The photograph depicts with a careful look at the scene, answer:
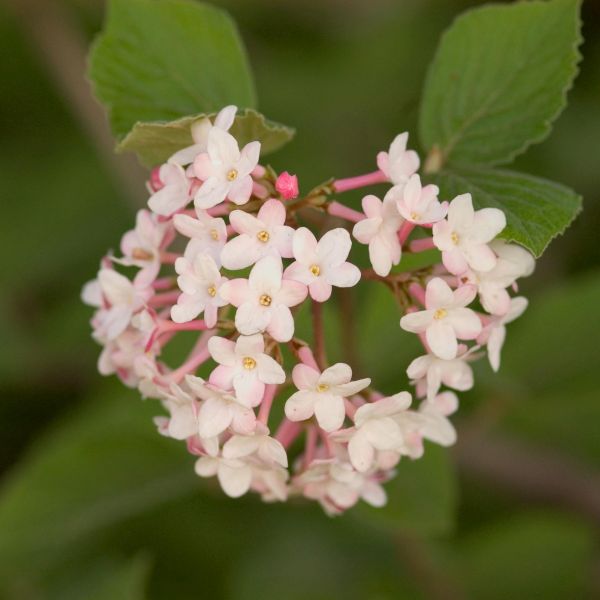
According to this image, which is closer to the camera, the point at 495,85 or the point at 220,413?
the point at 220,413

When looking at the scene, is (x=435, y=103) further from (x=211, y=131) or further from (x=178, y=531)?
(x=178, y=531)

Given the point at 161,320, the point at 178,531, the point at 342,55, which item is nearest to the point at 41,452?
the point at 178,531

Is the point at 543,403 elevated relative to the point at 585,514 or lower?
elevated

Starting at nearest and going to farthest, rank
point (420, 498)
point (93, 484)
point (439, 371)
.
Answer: point (439, 371) < point (420, 498) < point (93, 484)

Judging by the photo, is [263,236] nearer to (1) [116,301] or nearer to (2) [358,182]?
(2) [358,182]

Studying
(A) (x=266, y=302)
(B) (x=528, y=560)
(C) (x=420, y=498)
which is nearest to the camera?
(A) (x=266, y=302)

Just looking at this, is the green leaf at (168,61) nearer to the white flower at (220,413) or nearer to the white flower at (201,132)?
the white flower at (201,132)

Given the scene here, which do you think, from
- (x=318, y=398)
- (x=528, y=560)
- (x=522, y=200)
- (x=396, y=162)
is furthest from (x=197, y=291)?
(x=528, y=560)
